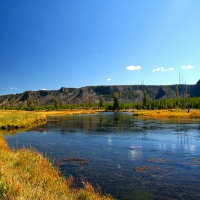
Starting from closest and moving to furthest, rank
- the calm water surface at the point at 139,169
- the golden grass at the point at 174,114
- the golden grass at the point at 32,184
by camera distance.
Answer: the golden grass at the point at 32,184 → the calm water surface at the point at 139,169 → the golden grass at the point at 174,114

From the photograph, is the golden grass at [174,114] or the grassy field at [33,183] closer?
the grassy field at [33,183]

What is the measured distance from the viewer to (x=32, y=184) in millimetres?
10016

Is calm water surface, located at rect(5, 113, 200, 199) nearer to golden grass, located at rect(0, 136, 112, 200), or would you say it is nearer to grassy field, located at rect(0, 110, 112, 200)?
grassy field, located at rect(0, 110, 112, 200)

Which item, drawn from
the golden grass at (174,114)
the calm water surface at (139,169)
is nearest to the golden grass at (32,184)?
the calm water surface at (139,169)

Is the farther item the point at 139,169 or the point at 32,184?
the point at 139,169

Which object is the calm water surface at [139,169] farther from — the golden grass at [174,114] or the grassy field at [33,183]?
the golden grass at [174,114]

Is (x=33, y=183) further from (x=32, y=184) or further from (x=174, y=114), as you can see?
(x=174, y=114)

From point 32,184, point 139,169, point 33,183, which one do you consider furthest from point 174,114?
point 32,184

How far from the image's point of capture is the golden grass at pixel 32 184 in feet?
26.8

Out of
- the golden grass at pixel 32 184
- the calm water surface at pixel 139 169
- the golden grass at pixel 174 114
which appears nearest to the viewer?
the golden grass at pixel 32 184

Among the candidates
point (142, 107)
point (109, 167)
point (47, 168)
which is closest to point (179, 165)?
point (109, 167)

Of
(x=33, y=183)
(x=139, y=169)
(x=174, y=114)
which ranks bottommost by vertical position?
(x=139, y=169)

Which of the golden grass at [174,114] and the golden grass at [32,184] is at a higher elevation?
the golden grass at [32,184]

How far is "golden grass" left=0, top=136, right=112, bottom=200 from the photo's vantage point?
8180 mm
